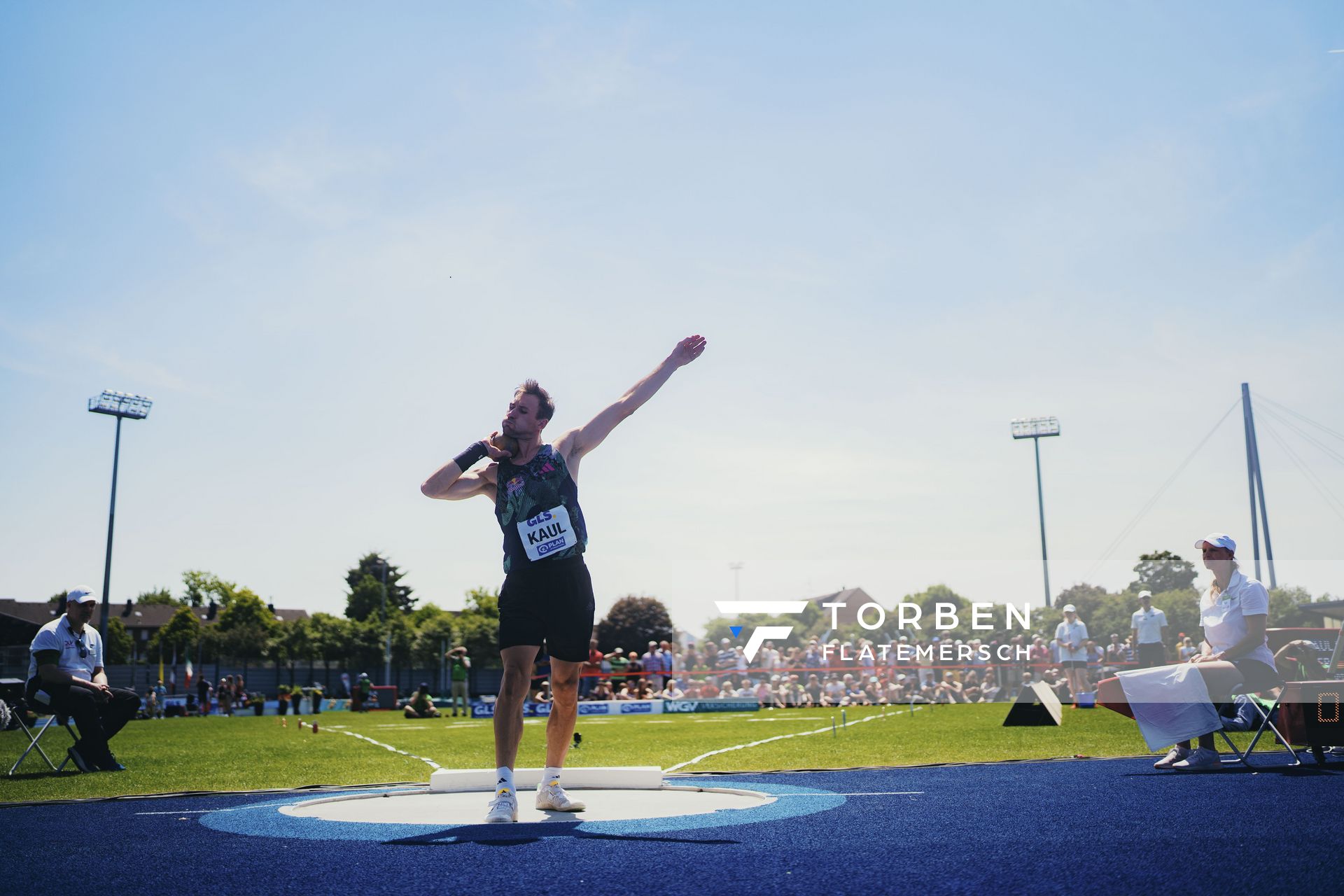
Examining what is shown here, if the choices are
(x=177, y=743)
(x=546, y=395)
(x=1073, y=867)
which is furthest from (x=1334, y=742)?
(x=177, y=743)

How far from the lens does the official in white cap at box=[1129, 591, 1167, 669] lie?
16.1 metres

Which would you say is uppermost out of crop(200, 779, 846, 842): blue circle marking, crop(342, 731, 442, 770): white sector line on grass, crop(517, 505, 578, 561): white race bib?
crop(517, 505, 578, 561): white race bib

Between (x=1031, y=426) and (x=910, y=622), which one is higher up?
(x=1031, y=426)

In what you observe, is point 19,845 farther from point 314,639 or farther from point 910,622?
point 314,639

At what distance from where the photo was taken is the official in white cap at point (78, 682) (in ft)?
30.8

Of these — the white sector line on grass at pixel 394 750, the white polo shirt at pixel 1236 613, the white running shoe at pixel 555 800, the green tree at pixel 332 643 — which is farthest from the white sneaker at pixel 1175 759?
the green tree at pixel 332 643

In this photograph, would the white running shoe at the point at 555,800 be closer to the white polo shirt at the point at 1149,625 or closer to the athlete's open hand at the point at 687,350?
the athlete's open hand at the point at 687,350

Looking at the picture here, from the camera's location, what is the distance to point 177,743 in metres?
15.2

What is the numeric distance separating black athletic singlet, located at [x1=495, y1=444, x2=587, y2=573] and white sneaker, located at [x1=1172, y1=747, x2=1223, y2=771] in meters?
4.51

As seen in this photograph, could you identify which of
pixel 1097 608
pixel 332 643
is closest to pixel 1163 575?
pixel 1097 608

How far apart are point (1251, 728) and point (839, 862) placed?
6.57 meters

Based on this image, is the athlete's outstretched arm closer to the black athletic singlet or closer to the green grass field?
the black athletic singlet

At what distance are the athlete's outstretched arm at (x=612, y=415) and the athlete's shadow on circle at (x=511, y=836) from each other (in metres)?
1.78

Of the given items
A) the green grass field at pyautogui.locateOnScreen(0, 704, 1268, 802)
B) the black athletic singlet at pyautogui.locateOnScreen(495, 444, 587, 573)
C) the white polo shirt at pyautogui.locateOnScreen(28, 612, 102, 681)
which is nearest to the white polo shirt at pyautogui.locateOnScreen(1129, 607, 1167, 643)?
the green grass field at pyautogui.locateOnScreen(0, 704, 1268, 802)
